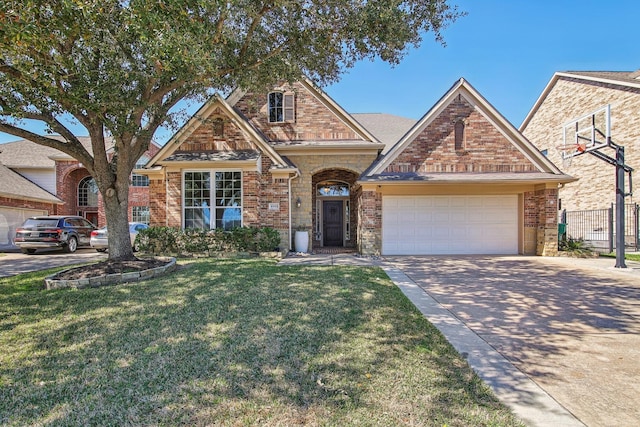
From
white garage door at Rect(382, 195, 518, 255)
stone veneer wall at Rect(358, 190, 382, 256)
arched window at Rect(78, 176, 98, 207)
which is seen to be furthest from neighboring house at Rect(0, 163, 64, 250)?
white garage door at Rect(382, 195, 518, 255)

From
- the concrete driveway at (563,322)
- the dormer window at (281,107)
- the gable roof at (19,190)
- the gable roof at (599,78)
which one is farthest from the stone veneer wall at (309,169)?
the gable roof at (19,190)

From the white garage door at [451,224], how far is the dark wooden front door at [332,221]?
4.11 meters

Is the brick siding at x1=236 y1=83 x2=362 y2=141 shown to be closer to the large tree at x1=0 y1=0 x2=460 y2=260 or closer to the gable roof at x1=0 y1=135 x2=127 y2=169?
the large tree at x1=0 y1=0 x2=460 y2=260

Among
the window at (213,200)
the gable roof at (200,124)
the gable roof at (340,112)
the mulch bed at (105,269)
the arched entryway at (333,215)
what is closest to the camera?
the mulch bed at (105,269)

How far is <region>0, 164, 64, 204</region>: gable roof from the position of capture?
17734mm

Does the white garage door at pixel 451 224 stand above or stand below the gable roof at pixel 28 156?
below

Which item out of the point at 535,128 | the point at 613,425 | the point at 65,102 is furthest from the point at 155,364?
the point at 535,128

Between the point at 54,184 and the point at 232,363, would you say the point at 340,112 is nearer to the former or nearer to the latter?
the point at 232,363

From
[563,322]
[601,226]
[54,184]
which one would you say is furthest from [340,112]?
[54,184]

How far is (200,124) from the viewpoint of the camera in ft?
40.8

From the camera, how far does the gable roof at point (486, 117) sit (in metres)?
12.3

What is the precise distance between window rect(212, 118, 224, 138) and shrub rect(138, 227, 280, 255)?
12.3ft

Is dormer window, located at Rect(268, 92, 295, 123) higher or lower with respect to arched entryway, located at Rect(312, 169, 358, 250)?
higher

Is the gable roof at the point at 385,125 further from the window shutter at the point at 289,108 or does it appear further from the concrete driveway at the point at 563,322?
the concrete driveway at the point at 563,322
